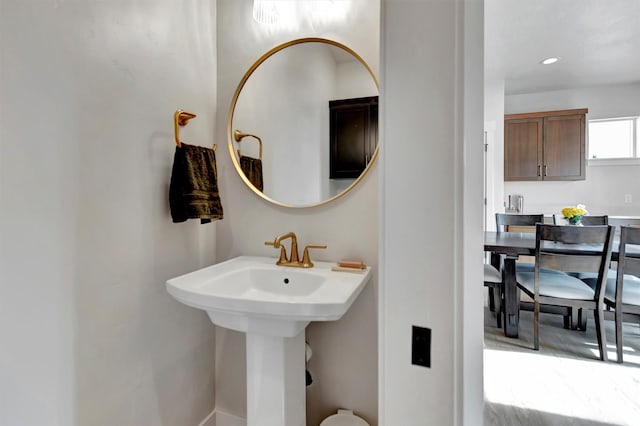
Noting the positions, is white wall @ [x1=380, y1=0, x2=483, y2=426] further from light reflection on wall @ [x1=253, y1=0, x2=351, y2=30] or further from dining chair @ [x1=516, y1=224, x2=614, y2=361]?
dining chair @ [x1=516, y1=224, x2=614, y2=361]

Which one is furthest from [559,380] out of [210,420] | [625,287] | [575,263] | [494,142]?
[494,142]

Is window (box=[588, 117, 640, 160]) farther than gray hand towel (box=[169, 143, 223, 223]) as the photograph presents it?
Yes

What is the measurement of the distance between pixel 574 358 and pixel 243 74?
301 cm

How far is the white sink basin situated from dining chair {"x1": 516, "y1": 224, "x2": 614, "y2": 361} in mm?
1836

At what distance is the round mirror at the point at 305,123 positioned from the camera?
1.36m

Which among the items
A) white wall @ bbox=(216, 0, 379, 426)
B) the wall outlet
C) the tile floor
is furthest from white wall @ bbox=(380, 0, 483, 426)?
the tile floor

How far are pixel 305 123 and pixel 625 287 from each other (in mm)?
2725

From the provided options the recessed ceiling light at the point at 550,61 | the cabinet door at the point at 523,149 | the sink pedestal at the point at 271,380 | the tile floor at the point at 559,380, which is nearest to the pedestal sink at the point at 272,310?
A: the sink pedestal at the point at 271,380

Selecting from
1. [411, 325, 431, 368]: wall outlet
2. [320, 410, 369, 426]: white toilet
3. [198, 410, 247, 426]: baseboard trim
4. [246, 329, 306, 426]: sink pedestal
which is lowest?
[198, 410, 247, 426]: baseboard trim

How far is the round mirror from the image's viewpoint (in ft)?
4.46

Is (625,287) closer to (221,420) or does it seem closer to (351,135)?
(351,135)

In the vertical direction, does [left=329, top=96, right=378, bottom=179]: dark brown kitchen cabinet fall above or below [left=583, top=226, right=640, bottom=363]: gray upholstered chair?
above

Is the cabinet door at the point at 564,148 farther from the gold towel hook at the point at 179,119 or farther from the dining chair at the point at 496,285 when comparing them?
the gold towel hook at the point at 179,119

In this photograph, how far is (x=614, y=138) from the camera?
14.4 feet
